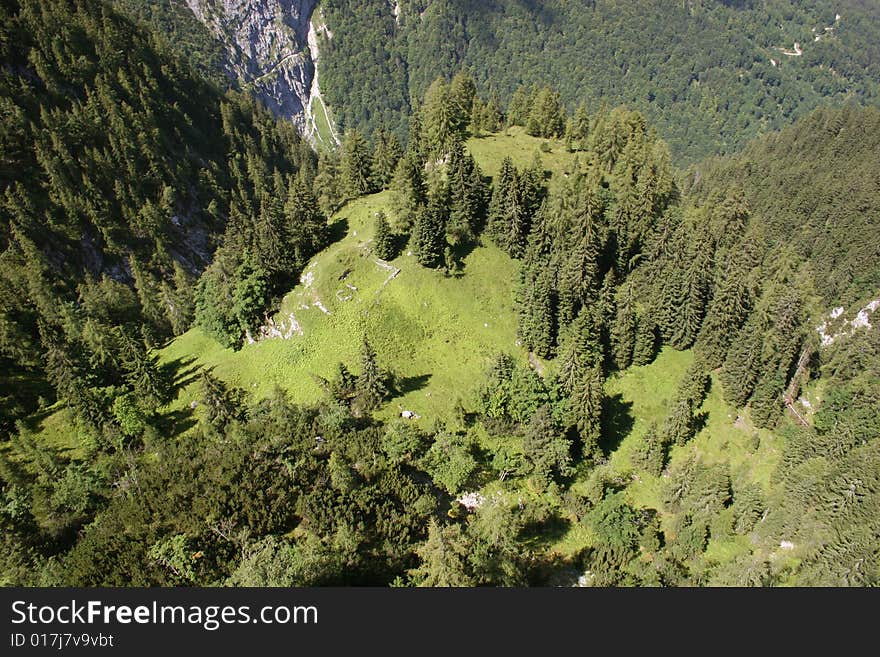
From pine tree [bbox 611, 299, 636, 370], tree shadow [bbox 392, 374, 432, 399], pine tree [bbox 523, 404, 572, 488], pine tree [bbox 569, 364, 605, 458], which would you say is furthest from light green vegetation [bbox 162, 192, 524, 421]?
pine tree [bbox 611, 299, 636, 370]

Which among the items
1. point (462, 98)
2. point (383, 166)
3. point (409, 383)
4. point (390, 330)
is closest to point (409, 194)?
point (390, 330)

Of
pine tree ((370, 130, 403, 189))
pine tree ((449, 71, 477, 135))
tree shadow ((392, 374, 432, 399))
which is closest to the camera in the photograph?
tree shadow ((392, 374, 432, 399))

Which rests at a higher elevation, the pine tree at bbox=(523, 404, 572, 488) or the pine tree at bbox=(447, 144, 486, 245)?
the pine tree at bbox=(447, 144, 486, 245)

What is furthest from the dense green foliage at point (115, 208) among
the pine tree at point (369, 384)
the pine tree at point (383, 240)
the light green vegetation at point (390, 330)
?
the pine tree at point (369, 384)

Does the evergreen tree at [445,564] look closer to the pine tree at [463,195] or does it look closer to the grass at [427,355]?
the grass at [427,355]

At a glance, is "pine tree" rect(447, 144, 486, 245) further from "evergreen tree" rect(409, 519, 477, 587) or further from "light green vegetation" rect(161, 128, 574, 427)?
"evergreen tree" rect(409, 519, 477, 587)

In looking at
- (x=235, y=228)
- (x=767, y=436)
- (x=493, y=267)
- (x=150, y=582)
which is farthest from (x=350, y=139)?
(x=767, y=436)

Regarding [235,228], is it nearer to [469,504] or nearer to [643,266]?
[469,504]
